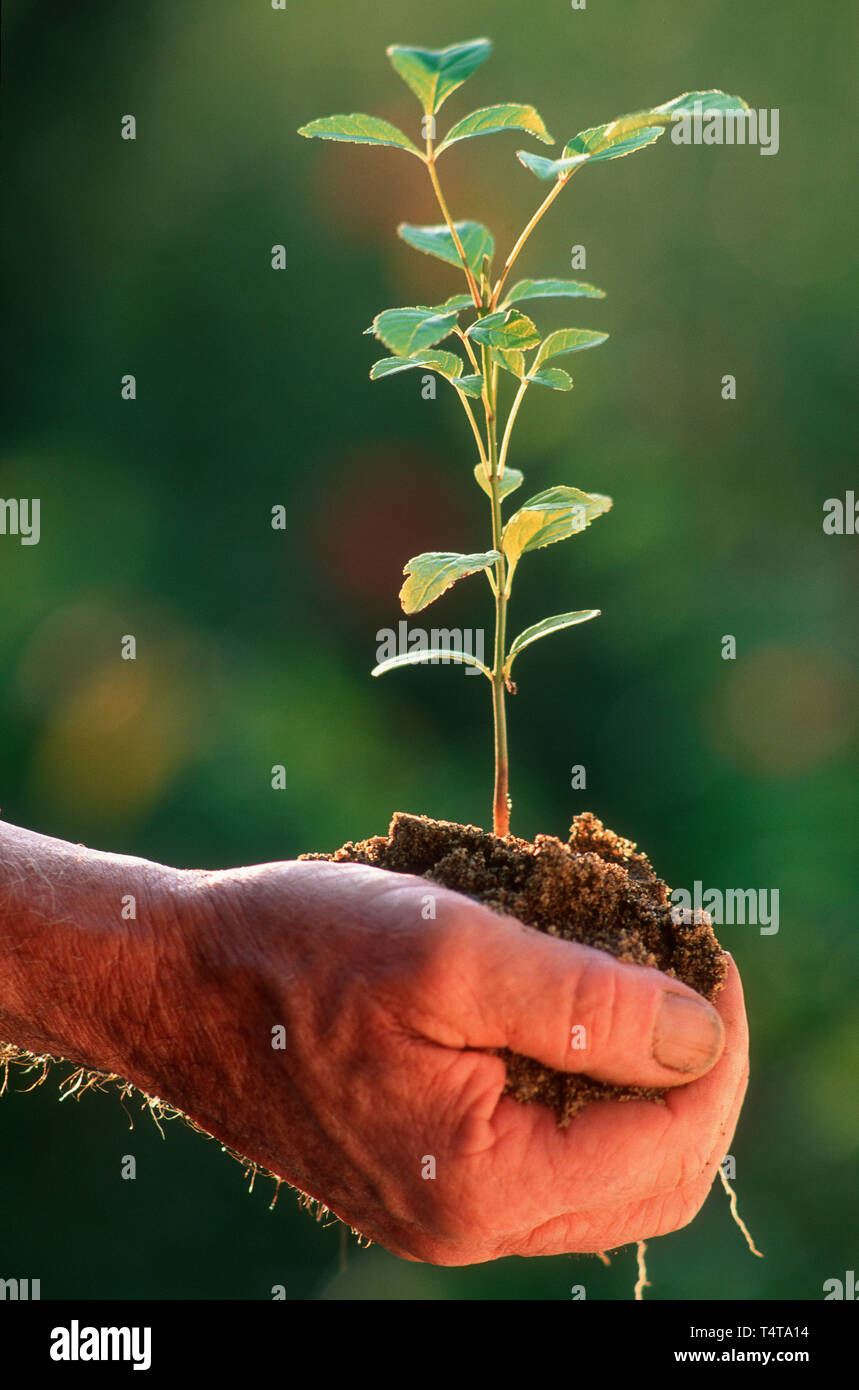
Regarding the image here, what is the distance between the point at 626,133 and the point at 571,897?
2.06 feet

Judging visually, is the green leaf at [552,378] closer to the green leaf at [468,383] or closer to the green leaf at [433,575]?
the green leaf at [468,383]

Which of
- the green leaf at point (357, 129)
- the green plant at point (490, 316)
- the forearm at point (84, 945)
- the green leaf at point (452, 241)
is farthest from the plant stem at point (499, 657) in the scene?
the forearm at point (84, 945)

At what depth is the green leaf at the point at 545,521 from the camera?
3.29 ft

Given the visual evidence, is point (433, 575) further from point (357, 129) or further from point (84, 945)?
point (84, 945)

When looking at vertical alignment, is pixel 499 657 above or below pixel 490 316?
below

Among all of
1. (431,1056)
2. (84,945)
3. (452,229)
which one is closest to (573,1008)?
(431,1056)

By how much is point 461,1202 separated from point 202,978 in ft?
1.01

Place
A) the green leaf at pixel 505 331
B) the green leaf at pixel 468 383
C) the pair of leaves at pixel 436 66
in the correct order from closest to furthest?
the pair of leaves at pixel 436 66
the green leaf at pixel 505 331
the green leaf at pixel 468 383

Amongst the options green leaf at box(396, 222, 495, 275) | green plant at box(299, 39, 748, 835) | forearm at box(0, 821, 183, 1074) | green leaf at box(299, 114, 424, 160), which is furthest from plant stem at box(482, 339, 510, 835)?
forearm at box(0, 821, 183, 1074)

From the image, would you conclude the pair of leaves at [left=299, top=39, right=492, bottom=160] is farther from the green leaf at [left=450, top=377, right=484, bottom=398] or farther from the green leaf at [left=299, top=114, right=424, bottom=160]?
the green leaf at [left=450, top=377, right=484, bottom=398]

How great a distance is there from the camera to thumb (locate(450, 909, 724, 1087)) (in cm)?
84

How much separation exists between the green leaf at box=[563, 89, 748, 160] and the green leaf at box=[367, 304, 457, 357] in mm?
189

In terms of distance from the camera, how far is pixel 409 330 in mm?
813

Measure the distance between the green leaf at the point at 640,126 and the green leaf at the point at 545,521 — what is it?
0.28 metres
